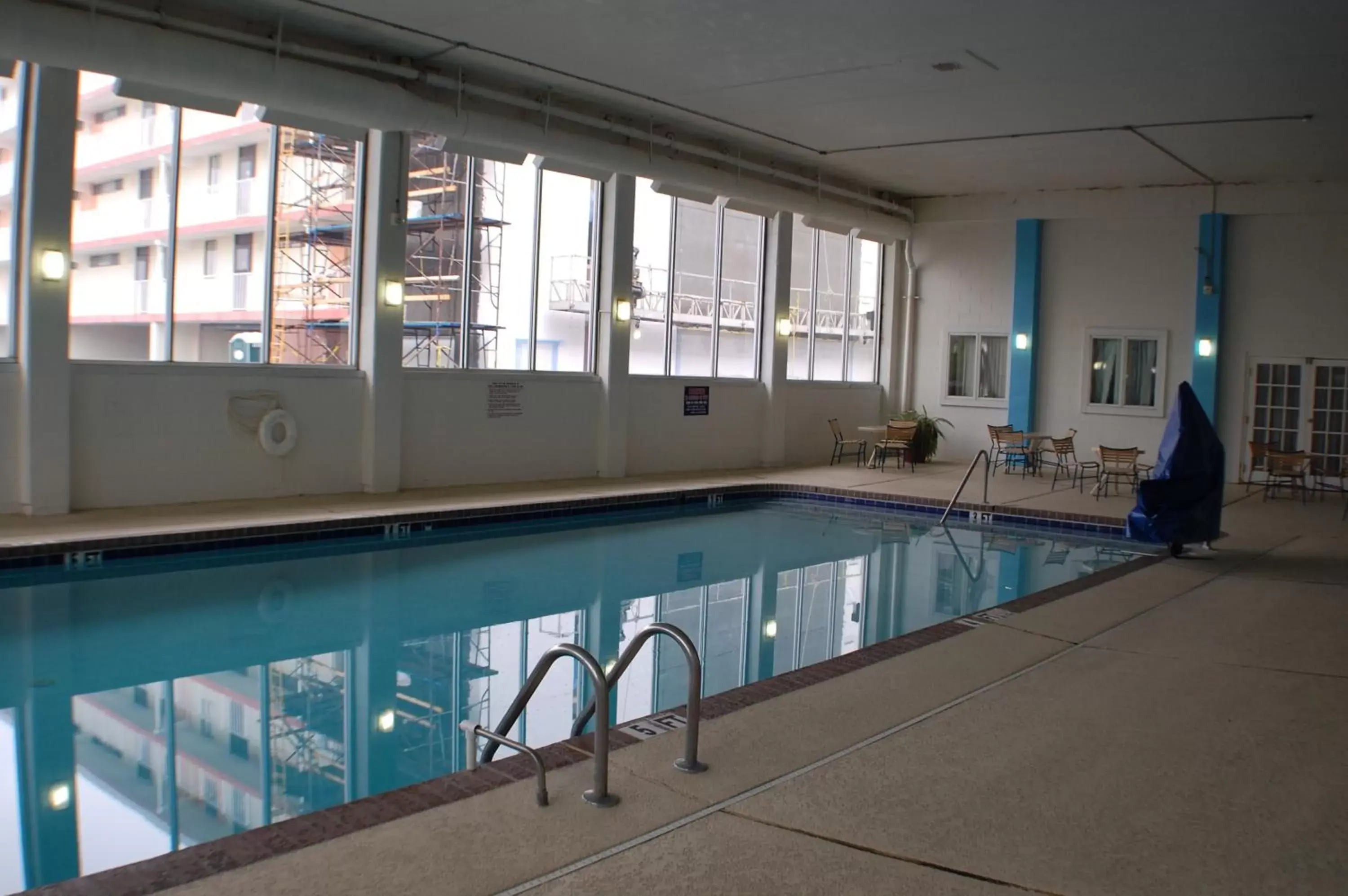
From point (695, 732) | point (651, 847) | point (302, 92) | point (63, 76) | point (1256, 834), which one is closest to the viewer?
point (651, 847)

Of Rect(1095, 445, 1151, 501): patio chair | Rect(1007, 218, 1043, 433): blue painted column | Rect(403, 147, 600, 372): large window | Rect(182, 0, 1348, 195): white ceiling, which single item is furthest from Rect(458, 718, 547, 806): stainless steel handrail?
Rect(1007, 218, 1043, 433): blue painted column

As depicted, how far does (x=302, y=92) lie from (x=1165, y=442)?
730 cm

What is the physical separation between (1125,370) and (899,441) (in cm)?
367

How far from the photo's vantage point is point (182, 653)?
221 inches

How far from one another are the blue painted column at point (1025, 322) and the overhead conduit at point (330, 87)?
490cm

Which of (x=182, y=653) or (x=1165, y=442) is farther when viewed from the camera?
(x=1165, y=442)

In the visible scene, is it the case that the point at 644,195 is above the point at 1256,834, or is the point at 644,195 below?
above

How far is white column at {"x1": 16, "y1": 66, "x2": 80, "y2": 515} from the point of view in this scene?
767 cm

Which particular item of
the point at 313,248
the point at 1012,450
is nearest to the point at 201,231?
the point at 313,248

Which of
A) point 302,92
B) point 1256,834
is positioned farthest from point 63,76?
point 1256,834

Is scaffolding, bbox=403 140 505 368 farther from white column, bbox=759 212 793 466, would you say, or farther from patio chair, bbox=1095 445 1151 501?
patio chair, bbox=1095 445 1151 501

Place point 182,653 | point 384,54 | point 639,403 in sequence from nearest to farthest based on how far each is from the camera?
1. point 182,653
2. point 384,54
3. point 639,403

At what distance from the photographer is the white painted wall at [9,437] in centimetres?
774

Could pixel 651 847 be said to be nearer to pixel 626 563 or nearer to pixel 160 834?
pixel 160 834
